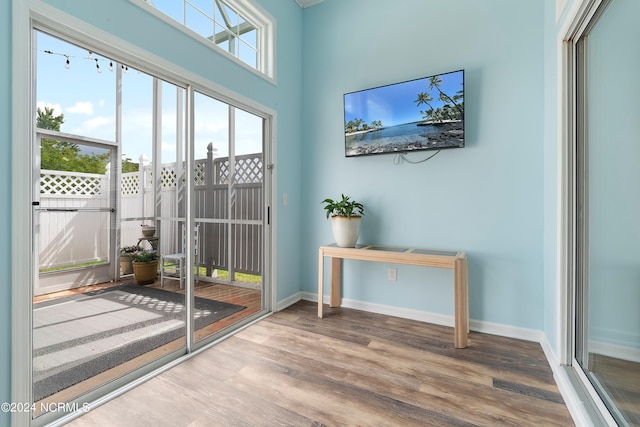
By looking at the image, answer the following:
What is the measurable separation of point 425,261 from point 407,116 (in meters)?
1.29

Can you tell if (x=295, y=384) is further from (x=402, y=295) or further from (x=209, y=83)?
(x=209, y=83)

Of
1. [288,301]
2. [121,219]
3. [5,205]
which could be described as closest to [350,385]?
[288,301]

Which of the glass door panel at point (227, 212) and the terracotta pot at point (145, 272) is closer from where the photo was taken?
the terracotta pot at point (145, 272)

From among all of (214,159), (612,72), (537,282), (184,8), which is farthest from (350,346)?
(184,8)

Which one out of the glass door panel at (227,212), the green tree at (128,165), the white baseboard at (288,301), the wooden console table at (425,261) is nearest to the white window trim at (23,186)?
the green tree at (128,165)

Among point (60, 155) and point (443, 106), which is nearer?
point (60, 155)

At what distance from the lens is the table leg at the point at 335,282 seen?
9.59 feet

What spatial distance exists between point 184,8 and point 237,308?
8.04 feet

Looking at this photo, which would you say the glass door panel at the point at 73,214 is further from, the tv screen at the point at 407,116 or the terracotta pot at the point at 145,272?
the tv screen at the point at 407,116

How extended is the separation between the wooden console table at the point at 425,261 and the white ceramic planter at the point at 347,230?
71mm

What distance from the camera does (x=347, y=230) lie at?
270 centimetres

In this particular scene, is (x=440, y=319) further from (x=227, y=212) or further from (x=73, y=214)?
(x=73, y=214)

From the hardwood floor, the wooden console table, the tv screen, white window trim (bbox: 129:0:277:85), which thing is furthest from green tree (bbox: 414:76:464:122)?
the hardwood floor

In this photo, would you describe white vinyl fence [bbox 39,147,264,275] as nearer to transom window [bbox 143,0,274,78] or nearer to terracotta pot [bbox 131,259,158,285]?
terracotta pot [bbox 131,259,158,285]
